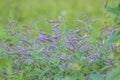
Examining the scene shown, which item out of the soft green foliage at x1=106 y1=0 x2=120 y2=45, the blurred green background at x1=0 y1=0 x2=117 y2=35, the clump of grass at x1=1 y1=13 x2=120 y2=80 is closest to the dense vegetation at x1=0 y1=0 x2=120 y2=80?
the clump of grass at x1=1 y1=13 x2=120 y2=80

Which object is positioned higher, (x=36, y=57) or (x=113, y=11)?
(x=36, y=57)

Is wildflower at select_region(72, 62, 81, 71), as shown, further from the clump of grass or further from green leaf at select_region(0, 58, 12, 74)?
green leaf at select_region(0, 58, 12, 74)

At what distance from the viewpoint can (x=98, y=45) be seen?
134 inches

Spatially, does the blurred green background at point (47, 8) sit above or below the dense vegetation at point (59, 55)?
above

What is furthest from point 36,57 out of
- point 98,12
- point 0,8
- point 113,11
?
point 0,8

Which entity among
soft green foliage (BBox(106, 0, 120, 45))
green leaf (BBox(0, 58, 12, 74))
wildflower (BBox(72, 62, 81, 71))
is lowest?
soft green foliage (BBox(106, 0, 120, 45))

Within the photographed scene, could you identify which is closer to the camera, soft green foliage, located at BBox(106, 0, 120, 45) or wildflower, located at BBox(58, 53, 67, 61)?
soft green foliage, located at BBox(106, 0, 120, 45)

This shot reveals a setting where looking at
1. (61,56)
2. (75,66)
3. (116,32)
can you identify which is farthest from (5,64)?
(116,32)

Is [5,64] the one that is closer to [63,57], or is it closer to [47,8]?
[63,57]

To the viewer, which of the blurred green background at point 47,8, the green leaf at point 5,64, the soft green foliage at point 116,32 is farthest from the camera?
the blurred green background at point 47,8

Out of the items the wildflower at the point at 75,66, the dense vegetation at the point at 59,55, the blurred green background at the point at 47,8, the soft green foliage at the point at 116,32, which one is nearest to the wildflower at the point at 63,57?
the dense vegetation at the point at 59,55

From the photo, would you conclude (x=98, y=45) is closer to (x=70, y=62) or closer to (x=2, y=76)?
(x=70, y=62)

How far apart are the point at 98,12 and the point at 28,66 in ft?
15.1

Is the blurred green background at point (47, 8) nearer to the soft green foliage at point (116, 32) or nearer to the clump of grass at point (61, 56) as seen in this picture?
the clump of grass at point (61, 56)
